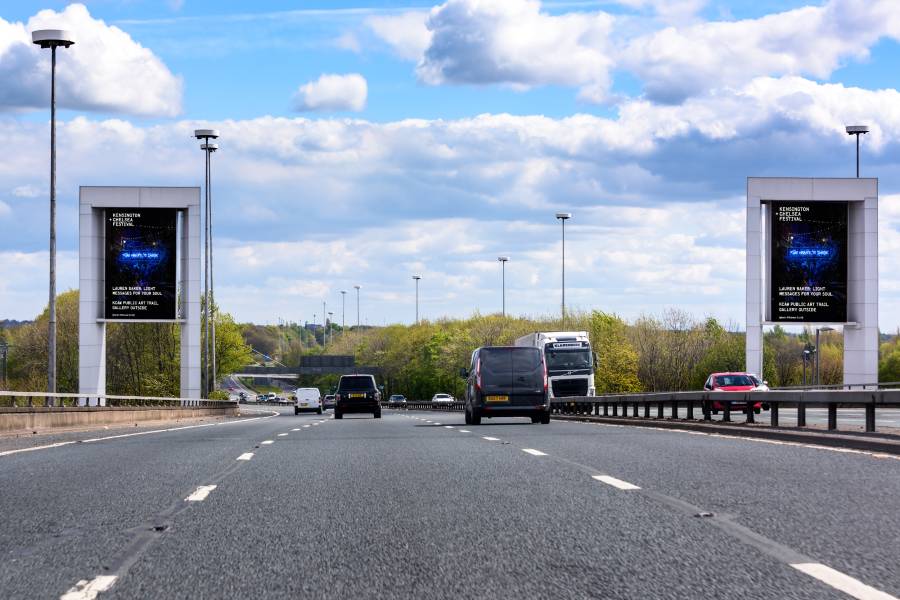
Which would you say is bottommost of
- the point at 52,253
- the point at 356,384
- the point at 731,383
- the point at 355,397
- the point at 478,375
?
the point at 355,397

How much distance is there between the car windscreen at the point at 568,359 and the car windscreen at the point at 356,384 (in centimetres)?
926

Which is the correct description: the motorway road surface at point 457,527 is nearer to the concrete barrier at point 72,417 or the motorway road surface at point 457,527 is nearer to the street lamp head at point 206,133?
the concrete barrier at point 72,417

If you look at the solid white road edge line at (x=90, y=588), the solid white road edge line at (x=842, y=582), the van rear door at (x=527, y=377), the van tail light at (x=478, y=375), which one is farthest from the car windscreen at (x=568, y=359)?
the solid white road edge line at (x=90, y=588)

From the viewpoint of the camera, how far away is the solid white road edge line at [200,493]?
34.2 ft

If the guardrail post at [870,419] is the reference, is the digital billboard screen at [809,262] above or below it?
above

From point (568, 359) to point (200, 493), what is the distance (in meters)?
42.5

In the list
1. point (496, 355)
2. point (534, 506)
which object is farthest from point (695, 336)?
point (534, 506)

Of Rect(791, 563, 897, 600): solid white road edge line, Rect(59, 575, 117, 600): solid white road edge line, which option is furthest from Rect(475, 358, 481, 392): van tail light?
Rect(59, 575, 117, 600): solid white road edge line

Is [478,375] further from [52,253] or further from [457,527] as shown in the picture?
[457,527]

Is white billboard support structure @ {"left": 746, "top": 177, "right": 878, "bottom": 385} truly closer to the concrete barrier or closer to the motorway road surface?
the concrete barrier

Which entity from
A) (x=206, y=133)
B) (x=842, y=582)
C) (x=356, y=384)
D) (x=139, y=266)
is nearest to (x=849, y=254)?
(x=356, y=384)

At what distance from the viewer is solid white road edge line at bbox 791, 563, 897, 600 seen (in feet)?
19.5

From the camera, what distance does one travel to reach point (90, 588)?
247 inches

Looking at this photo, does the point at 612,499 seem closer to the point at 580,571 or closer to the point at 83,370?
the point at 580,571
